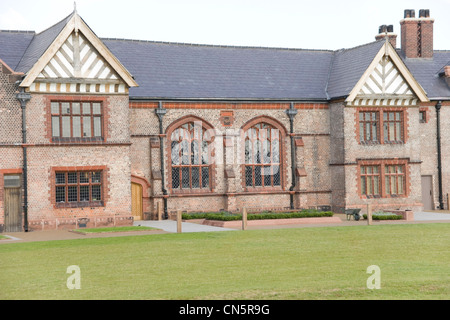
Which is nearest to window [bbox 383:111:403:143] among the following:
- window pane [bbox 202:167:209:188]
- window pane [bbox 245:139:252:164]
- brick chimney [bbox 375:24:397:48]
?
window pane [bbox 245:139:252:164]

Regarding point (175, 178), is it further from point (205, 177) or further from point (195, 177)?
point (205, 177)

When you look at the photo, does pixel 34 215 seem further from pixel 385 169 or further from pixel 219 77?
pixel 385 169

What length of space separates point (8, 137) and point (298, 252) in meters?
15.4

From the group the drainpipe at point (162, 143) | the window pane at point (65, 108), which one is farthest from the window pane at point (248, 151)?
the window pane at point (65, 108)

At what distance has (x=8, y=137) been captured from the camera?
31.3m

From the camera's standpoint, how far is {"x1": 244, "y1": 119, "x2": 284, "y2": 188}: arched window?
38875 mm

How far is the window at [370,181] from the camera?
39.5 metres

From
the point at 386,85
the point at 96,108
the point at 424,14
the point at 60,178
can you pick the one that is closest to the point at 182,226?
the point at 60,178

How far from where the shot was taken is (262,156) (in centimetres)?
3919

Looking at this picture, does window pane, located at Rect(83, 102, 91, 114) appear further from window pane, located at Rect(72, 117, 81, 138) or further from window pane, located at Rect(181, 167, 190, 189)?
window pane, located at Rect(181, 167, 190, 189)

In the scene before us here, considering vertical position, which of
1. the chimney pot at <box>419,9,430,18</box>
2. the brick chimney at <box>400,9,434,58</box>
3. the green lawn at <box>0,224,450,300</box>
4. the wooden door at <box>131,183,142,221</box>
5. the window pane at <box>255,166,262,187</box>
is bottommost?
the green lawn at <box>0,224,450,300</box>

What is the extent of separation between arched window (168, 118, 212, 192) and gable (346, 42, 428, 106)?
7836 mm

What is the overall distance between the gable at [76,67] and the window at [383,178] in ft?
45.6

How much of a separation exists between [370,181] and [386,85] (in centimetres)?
515
